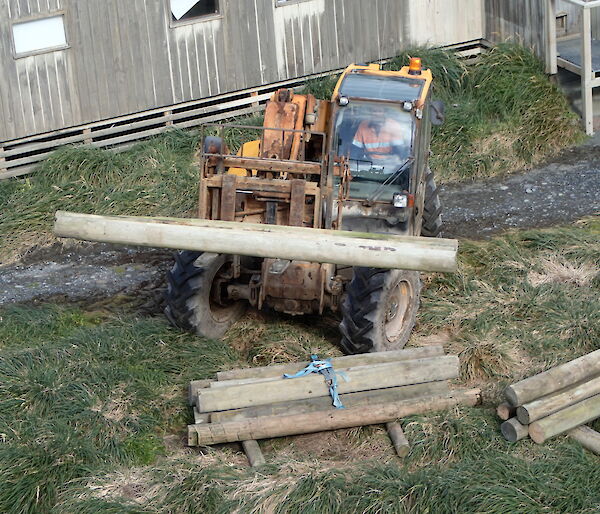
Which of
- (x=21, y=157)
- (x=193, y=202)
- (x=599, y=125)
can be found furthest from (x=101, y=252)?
(x=599, y=125)

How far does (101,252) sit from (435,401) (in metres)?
5.33

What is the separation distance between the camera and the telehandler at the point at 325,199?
10078 millimetres

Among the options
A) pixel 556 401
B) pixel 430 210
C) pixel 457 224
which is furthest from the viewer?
pixel 457 224

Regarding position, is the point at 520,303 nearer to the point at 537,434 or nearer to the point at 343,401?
the point at 537,434

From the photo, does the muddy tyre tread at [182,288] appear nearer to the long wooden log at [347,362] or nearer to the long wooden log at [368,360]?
the long wooden log at [347,362]

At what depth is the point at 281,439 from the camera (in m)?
9.41

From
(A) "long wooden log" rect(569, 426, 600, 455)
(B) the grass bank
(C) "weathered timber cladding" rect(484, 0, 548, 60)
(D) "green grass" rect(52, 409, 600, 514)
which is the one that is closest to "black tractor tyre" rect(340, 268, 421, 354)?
(B) the grass bank

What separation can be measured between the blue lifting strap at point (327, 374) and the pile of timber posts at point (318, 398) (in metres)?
0.04

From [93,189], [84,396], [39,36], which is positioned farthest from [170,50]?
[84,396]

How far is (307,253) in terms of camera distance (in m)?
8.66

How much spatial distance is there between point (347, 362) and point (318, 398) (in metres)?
0.47

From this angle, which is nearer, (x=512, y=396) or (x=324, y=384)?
(x=512, y=396)

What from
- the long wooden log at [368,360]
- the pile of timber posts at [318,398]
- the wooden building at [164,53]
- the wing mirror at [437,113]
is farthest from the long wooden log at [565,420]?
the wooden building at [164,53]

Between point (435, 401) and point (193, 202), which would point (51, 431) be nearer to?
point (435, 401)
